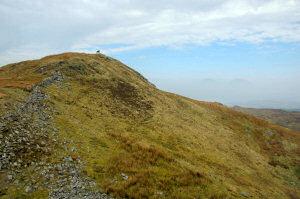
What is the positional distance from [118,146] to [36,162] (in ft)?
31.7

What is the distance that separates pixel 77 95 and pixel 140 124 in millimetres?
13317

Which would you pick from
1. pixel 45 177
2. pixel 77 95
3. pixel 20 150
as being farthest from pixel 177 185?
pixel 77 95

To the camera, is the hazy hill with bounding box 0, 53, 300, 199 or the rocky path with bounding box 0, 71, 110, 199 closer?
the rocky path with bounding box 0, 71, 110, 199

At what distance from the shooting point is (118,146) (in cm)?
2228

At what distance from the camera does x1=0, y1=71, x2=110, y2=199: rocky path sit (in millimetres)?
12461

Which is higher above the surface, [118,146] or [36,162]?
[36,162]

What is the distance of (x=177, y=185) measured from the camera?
1586cm

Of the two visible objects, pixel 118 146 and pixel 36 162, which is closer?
pixel 36 162

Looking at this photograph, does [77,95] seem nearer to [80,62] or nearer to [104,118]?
[104,118]

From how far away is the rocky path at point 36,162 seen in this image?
12461 mm

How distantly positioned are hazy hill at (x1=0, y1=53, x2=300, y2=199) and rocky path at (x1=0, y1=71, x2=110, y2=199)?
7cm

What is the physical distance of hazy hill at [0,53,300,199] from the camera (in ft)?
45.4

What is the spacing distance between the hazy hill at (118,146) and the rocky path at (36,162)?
7 centimetres

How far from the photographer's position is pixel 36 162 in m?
14.2
